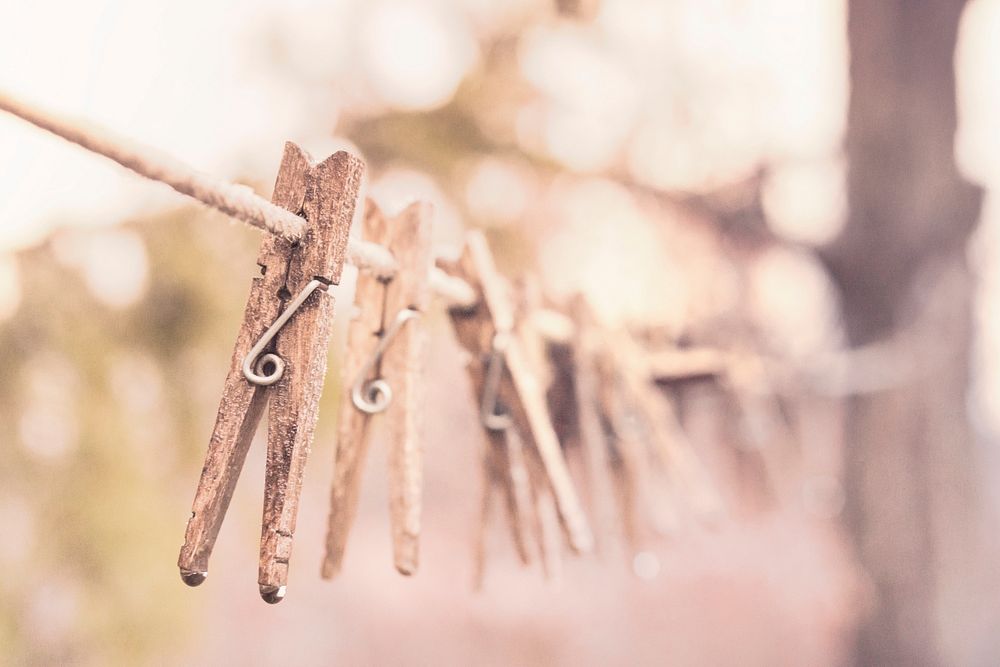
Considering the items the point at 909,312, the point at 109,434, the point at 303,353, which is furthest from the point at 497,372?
the point at 909,312

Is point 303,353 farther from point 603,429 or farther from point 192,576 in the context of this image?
point 603,429

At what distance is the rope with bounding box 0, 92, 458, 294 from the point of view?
367 millimetres

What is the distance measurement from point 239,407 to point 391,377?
0.65ft

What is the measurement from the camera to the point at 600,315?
105 cm

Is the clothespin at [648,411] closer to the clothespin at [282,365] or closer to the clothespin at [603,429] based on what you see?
the clothespin at [603,429]

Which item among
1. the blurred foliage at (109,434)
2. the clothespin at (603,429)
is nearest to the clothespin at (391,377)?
the clothespin at (603,429)

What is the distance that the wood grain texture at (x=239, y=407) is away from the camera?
1.46 ft

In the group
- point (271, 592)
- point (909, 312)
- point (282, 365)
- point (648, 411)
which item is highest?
point (909, 312)

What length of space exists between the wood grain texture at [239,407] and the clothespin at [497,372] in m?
0.29

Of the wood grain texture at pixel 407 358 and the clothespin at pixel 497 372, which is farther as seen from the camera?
the clothespin at pixel 497 372

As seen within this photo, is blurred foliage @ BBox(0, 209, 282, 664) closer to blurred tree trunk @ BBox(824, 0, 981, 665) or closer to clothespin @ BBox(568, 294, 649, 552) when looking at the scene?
clothespin @ BBox(568, 294, 649, 552)

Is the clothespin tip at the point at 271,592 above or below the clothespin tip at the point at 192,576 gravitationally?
below

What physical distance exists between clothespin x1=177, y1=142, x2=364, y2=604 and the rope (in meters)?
0.02

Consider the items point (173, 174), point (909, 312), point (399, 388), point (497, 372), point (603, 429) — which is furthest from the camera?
point (909, 312)
